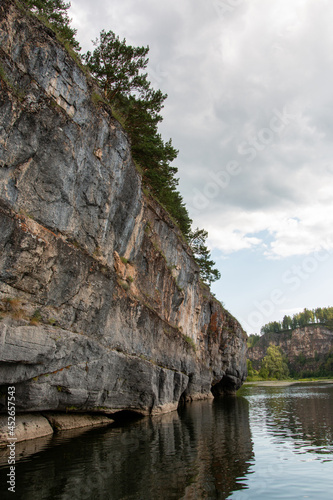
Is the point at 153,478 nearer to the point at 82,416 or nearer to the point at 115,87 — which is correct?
the point at 82,416

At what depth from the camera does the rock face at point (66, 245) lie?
1227cm

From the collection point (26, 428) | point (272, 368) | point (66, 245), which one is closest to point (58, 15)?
point (66, 245)

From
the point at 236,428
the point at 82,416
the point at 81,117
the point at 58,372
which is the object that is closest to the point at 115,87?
the point at 81,117

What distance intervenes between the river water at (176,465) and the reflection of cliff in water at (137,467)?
0.02m

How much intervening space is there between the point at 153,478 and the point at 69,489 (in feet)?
6.79

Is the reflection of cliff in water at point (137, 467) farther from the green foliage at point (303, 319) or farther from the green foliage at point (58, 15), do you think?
the green foliage at point (303, 319)

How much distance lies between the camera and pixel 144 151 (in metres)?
25.3

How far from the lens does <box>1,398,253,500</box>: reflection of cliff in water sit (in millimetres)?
7383

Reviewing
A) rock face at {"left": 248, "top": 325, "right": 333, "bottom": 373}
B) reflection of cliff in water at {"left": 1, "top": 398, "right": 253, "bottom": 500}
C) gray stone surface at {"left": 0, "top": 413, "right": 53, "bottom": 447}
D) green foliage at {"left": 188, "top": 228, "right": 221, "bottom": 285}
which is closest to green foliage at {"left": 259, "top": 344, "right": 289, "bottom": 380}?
rock face at {"left": 248, "top": 325, "right": 333, "bottom": 373}

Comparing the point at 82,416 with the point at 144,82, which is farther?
the point at 144,82

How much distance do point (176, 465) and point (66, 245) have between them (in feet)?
30.7

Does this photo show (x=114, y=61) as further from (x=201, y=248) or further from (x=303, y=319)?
(x=303, y=319)

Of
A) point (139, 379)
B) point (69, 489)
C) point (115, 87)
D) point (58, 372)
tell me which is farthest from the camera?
point (115, 87)

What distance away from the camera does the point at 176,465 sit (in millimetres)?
9594
